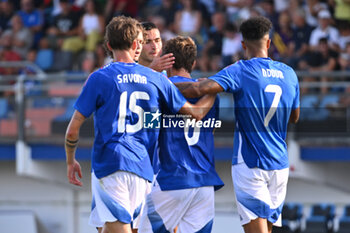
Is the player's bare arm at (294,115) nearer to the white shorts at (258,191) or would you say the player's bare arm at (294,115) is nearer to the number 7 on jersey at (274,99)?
the number 7 on jersey at (274,99)

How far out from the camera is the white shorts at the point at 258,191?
5.63 meters

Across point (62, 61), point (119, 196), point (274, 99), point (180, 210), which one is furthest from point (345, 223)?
point (119, 196)

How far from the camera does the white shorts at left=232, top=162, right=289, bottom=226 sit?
5.63 m

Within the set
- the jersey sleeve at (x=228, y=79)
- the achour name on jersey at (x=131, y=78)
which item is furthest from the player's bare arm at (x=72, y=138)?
the jersey sleeve at (x=228, y=79)

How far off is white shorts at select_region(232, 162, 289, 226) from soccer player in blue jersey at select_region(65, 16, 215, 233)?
838mm

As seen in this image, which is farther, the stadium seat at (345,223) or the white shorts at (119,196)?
the stadium seat at (345,223)

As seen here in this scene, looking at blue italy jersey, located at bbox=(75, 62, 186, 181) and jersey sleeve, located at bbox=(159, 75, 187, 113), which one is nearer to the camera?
blue italy jersey, located at bbox=(75, 62, 186, 181)

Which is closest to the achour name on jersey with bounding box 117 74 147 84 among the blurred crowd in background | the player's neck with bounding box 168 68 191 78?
the player's neck with bounding box 168 68 191 78

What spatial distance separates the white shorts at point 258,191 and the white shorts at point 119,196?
2.89ft

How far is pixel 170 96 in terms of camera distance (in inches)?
207

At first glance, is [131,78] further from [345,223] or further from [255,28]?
[345,223]

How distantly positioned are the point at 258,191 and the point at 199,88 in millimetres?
996

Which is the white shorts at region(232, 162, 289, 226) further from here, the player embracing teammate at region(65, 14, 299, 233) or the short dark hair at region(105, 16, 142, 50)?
the short dark hair at region(105, 16, 142, 50)

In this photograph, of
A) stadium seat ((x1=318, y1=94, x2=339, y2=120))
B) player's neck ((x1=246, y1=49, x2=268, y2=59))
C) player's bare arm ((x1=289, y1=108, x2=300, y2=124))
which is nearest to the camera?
player's neck ((x1=246, y1=49, x2=268, y2=59))
